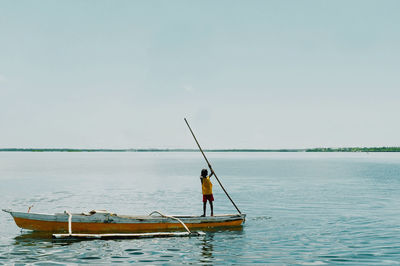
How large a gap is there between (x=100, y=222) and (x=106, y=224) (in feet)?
0.89

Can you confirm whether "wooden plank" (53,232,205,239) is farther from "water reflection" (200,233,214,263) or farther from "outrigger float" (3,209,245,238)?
"water reflection" (200,233,214,263)

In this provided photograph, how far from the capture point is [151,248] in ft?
51.8

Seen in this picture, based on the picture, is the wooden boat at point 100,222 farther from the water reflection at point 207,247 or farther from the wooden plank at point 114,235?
the water reflection at point 207,247

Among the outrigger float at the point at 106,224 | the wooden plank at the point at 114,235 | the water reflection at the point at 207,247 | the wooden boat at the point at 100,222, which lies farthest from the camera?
the wooden boat at the point at 100,222

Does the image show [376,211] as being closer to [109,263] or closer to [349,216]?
[349,216]

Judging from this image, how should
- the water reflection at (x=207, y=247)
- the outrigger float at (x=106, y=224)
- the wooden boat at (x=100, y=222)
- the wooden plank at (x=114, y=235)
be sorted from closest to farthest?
the water reflection at (x=207, y=247) → the wooden plank at (x=114, y=235) → the outrigger float at (x=106, y=224) → the wooden boat at (x=100, y=222)

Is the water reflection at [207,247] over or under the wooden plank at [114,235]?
under

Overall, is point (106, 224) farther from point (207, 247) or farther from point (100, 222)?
point (207, 247)

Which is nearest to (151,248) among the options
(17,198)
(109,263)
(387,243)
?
(109,263)

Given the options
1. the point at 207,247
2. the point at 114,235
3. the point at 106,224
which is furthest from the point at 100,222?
the point at 207,247

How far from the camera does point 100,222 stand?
18.1 metres

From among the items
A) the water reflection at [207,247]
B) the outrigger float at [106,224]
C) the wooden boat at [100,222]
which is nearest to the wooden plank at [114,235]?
the outrigger float at [106,224]

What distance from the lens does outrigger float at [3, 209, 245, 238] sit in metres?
17.6

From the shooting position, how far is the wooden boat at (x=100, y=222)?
1770 cm
